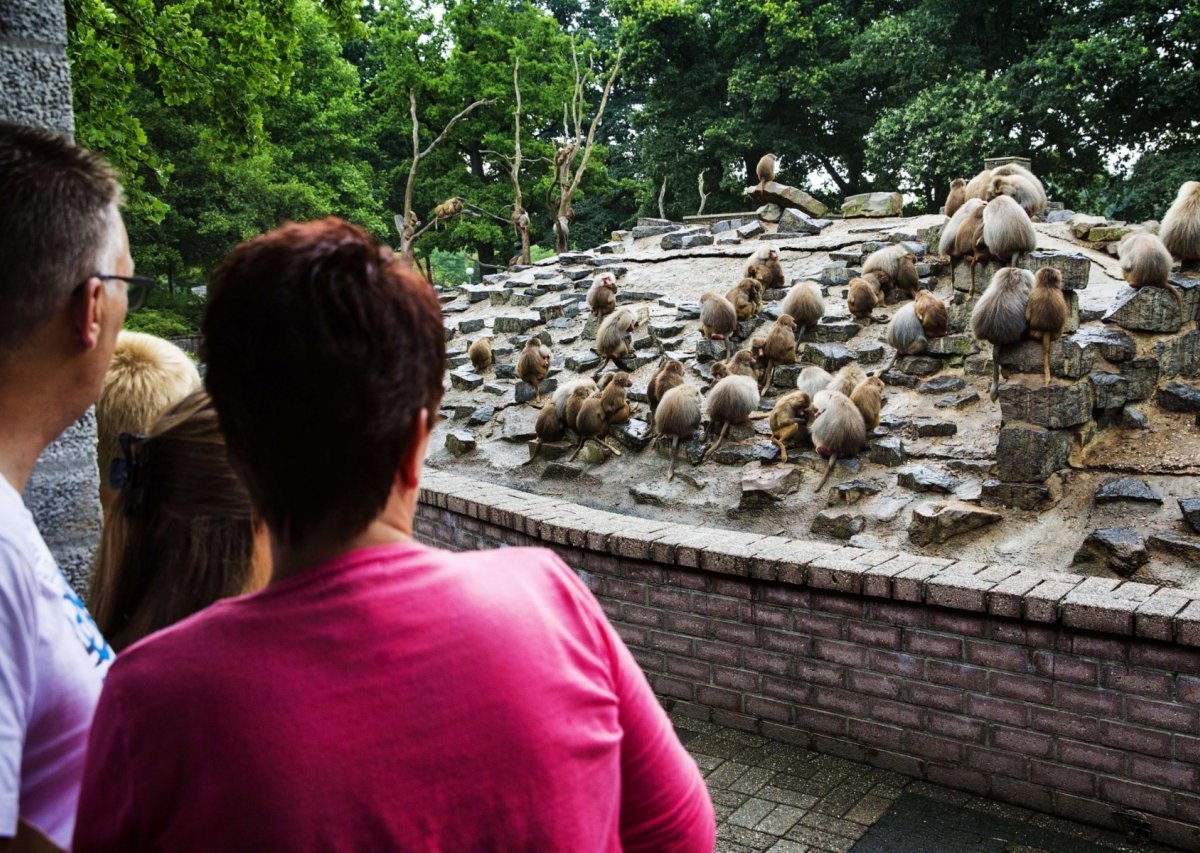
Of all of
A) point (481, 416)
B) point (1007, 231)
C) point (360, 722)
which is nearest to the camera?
point (360, 722)

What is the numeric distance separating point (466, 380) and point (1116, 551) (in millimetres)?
8028

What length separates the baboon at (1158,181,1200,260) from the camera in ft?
24.7

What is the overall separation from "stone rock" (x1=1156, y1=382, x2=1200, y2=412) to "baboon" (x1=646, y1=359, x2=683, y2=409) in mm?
3781

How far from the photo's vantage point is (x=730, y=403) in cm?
838

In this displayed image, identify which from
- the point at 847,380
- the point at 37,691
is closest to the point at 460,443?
the point at 847,380

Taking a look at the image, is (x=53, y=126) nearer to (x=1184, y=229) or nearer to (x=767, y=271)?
(x=1184, y=229)

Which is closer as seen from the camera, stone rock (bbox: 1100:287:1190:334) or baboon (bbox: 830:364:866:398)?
stone rock (bbox: 1100:287:1190:334)

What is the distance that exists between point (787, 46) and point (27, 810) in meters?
29.7

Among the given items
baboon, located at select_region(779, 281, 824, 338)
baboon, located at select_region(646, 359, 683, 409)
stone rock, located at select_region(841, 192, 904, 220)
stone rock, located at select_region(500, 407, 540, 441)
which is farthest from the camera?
stone rock, located at select_region(841, 192, 904, 220)

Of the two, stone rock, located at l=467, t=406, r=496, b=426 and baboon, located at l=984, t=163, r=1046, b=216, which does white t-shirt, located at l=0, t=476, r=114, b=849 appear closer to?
stone rock, located at l=467, t=406, r=496, b=426

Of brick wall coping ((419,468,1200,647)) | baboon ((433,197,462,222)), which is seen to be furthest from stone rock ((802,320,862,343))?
baboon ((433,197,462,222))

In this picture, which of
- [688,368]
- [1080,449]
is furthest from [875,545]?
[688,368]

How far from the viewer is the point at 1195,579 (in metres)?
5.57

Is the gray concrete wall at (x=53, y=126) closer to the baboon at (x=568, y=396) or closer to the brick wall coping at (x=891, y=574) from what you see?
the brick wall coping at (x=891, y=574)
